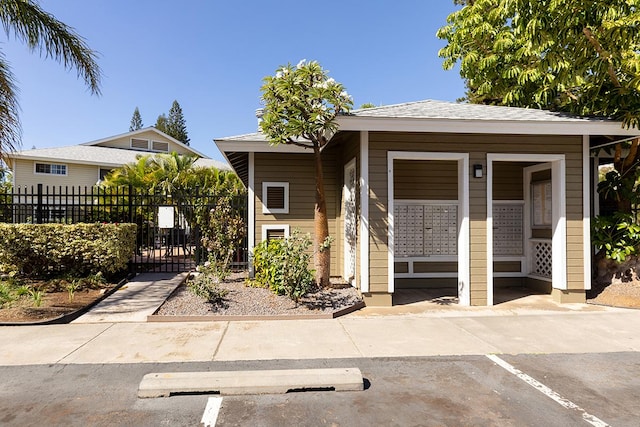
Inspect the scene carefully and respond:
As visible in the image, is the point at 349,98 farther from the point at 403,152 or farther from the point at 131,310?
the point at 131,310

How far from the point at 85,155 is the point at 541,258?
75.3 feet

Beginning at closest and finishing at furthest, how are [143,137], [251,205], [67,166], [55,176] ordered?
[251,205], [55,176], [67,166], [143,137]

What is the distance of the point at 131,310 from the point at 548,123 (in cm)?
816

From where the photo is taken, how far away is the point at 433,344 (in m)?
4.90

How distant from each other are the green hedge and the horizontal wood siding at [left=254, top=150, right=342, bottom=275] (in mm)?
3140

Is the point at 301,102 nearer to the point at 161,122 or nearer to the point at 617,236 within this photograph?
the point at 617,236

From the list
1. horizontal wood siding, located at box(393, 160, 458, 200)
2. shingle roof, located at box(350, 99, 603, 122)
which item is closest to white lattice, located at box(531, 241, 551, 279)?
horizontal wood siding, located at box(393, 160, 458, 200)

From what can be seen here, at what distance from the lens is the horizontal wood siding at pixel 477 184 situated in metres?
6.80

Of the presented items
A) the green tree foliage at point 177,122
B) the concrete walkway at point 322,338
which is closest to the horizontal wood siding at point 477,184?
the concrete walkway at point 322,338

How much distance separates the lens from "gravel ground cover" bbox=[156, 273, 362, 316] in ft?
20.5

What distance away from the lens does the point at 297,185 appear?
8.88 m

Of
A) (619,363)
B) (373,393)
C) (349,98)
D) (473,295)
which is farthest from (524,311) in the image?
(349,98)

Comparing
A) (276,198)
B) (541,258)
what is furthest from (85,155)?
(541,258)

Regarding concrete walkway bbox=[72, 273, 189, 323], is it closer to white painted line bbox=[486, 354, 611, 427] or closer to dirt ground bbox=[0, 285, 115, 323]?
dirt ground bbox=[0, 285, 115, 323]
